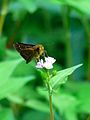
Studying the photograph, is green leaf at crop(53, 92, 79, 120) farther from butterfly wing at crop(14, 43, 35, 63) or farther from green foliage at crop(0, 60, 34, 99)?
butterfly wing at crop(14, 43, 35, 63)

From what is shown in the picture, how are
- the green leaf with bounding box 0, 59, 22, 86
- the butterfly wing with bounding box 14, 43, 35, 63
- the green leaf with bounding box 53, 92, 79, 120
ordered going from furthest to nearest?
the green leaf with bounding box 53, 92, 79, 120, the green leaf with bounding box 0, 59, 22, 86, the butterfly wing with bounding box 14, 43, 35, 63

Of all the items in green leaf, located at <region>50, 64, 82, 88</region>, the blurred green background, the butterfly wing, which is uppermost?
the blurred green background

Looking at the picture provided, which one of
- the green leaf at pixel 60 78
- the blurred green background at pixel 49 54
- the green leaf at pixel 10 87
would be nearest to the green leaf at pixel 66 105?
the blurred green background at pixel 49 54

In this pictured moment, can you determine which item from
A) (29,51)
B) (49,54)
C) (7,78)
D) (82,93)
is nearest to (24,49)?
(29,51)

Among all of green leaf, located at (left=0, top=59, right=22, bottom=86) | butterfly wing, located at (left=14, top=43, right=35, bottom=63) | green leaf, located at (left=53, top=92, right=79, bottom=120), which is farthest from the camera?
green leaf, located at (left=53, top=92, right=79, bottom=120)

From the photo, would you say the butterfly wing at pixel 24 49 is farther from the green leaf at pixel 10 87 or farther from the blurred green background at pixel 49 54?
the green leaf at pixel 10 87

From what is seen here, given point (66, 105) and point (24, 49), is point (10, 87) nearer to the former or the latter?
point (66, 105)

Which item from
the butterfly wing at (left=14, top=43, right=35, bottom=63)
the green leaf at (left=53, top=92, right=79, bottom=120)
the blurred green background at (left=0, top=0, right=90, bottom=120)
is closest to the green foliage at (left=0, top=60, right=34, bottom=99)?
A: the blurred green background at (left=0, top=0, right=90, bottom=120)
